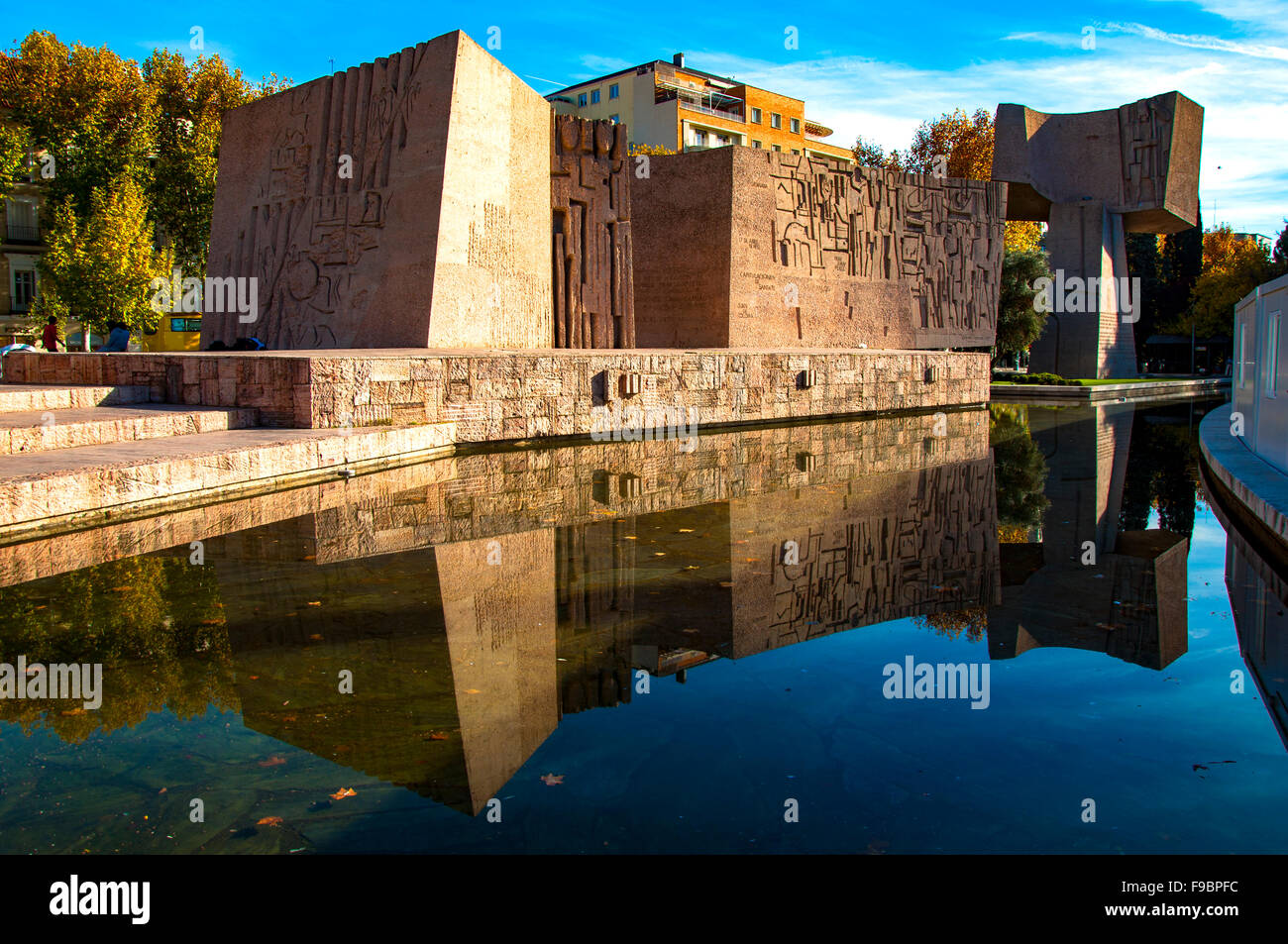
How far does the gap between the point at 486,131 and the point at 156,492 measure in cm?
857

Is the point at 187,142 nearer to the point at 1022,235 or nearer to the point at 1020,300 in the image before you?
the point at 1020,300

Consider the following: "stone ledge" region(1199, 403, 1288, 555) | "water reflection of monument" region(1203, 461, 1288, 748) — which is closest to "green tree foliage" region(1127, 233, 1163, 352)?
"stone ledge" region(1199, 403, 1288, 555)

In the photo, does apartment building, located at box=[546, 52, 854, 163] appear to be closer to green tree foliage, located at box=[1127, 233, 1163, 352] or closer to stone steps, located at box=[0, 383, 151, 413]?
green tree foliage, located at box=[1127, 233, 1163, 352]

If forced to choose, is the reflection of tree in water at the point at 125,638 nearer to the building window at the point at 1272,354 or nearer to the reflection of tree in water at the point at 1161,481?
the reflection of tree in water at the point at 1161,481

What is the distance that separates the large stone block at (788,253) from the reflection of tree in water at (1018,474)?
5.25 meters

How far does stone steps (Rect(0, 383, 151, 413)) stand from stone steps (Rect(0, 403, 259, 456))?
0.11 metres

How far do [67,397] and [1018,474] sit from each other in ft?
31.3

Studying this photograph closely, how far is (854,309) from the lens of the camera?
2183 centimetres

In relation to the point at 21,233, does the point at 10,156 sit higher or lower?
higher

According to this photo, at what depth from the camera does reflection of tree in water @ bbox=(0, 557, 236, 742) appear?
3463 mm

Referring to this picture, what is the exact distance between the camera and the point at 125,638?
4195mm

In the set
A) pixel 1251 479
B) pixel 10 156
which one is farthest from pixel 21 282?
pixel 1251 479
